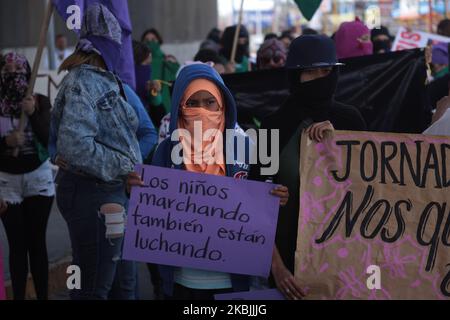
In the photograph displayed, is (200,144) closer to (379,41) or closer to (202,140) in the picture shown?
(202,140)

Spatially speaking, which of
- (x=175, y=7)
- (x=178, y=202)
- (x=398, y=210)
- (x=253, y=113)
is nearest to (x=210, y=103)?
(x=178, y=202)

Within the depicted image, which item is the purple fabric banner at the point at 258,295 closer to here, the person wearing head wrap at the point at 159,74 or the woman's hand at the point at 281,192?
the woman's hand at the point at 281,192

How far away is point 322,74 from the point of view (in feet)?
15.1

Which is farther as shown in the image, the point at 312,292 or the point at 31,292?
the point at 31,292

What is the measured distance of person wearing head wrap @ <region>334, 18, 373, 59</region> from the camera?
860 centimetres

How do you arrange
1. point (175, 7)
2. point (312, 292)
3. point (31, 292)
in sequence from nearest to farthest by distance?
point (312, 292), point (31, 292), point (175, 7)

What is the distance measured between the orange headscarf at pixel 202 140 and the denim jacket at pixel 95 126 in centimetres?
80

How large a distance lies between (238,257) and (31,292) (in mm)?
3724

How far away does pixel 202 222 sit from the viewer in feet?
14.5

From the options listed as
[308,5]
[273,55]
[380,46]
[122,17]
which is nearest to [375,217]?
[122,17]

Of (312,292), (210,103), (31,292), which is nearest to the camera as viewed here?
(312,292)
